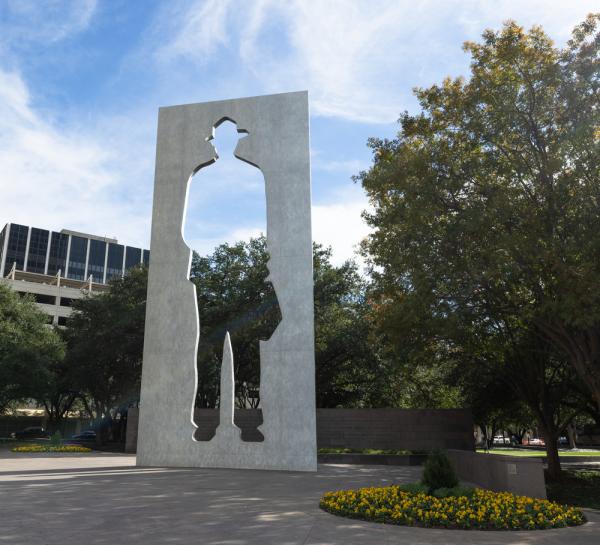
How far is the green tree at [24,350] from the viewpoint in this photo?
28203 mm

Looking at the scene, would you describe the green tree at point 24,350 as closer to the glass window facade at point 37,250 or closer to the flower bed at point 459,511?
the flower bed at point 459,511

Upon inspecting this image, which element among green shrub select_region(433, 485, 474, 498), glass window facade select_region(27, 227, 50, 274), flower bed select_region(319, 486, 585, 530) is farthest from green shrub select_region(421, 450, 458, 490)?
glass window facade select_region(27, 227, 50, 274)

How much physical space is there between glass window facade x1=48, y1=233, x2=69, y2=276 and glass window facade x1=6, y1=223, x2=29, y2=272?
465cm

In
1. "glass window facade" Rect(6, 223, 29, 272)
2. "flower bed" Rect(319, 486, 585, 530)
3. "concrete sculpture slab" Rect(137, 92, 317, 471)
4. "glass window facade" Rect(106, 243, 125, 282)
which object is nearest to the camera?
"flower bed" Rect(319, 486, 585, 530)

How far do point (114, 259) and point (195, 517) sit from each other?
343ft

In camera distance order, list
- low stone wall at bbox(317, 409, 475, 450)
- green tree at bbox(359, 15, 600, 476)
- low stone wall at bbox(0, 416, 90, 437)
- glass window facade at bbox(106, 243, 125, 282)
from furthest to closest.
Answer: glass window facade at bbox(106, 243, 125, 282) < low stone wall at bbox(0, 416, 90, 437) < low stone wall at bbox(317, 409, 475, 450) < green tree at bbox(359, 15, 600, 476)

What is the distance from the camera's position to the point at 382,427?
22969 millimetres

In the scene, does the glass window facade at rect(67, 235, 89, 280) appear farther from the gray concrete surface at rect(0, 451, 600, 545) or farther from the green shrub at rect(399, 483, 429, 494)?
the green shrub at rect(399, 483, 429, 494)

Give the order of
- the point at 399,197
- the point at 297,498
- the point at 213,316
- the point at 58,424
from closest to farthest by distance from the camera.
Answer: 1. the point at 297,498
2. the point at 399,197
3. the point at 213,316
4. the point at 58,424

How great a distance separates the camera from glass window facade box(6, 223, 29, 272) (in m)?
98.1

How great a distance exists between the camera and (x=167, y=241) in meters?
18.1

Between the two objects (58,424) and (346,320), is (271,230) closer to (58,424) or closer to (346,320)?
(346,320)

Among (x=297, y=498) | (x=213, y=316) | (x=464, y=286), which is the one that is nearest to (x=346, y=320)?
(x=213, y=316)

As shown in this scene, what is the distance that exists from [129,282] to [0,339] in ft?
24.3
